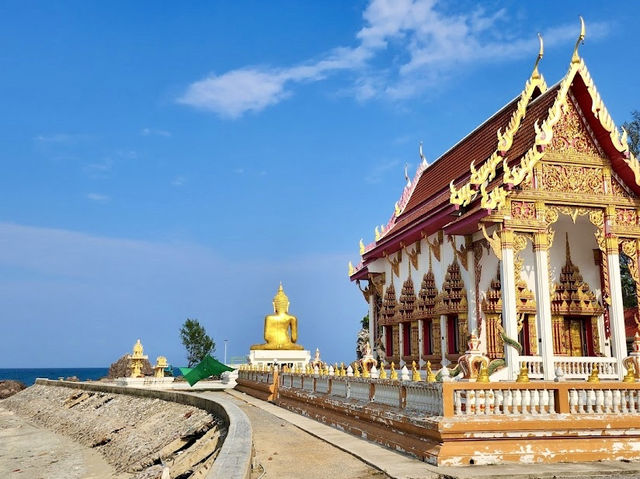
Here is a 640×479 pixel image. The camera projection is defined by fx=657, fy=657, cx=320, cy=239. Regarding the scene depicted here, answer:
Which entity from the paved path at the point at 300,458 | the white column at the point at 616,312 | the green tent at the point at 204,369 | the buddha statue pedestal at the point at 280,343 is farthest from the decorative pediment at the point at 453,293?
the green tent at the point at 204,369

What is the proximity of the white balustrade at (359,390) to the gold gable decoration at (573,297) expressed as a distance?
19.0 ft

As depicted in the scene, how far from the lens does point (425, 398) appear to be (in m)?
9.91

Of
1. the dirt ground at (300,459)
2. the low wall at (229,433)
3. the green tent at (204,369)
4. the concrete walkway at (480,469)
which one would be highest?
the green tent at (204,369)

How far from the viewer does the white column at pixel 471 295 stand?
54.2 ft

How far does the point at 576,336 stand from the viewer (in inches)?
658

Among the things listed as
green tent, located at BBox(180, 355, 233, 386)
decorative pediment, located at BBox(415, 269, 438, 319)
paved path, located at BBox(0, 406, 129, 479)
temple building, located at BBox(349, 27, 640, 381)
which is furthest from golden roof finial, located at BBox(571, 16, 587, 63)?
green tent, located at BBox(180, 355, 233, 386)

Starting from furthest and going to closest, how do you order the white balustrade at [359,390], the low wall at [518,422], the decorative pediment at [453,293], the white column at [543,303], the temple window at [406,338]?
1. the temple window at [406,338]
2. the decorative pediment at [453,293]
3. the white column at [543,303]
4. the white balustrade at [359,390]
5. the low wall at [518,422]

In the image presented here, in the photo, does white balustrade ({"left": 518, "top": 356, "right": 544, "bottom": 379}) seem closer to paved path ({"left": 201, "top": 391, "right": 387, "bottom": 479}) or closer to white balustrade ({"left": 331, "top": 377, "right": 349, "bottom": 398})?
white balustrade ({"left": 331, "top": 377, "right": 349, "bottom": 398})

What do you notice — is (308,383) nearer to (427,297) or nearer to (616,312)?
(427,297)

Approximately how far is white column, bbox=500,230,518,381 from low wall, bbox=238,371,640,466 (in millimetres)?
4161

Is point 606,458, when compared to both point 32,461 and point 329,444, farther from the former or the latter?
point 32,461

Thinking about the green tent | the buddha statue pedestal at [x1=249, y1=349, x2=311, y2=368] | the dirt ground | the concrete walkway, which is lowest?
the dirt ground

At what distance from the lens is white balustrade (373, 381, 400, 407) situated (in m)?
11.2

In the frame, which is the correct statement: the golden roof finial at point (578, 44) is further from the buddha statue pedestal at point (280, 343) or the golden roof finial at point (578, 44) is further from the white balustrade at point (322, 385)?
the buddha statue pedestal at point (280, 343)
